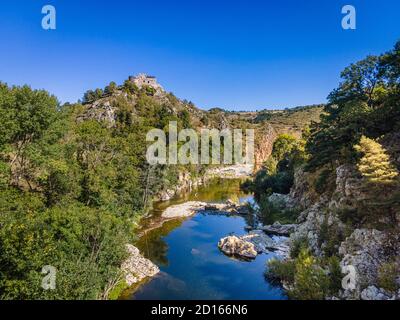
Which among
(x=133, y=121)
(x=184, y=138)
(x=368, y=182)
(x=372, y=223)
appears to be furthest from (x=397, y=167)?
(x=133, y=121)

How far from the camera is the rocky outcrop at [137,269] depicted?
88.1ft

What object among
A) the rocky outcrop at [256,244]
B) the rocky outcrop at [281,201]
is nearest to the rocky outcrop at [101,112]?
the rocky outcrop at [281,201]

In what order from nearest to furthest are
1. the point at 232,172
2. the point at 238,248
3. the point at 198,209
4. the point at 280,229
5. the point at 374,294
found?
the point at 374,294 → the point at 238,248 → the point at 280,229 → the point at 198,209 → the point at 232,172

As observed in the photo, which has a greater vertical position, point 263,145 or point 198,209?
point 263,145

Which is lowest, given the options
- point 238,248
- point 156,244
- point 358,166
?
point 156,244

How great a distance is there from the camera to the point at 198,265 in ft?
101

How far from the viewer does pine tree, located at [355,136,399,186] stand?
73.7 feet

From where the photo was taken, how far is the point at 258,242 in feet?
121

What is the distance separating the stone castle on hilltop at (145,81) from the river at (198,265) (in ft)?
255

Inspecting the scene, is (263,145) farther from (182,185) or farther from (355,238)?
(355,238)

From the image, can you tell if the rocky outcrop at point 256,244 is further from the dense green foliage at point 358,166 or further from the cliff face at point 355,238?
the dense green foliage at point 358,166

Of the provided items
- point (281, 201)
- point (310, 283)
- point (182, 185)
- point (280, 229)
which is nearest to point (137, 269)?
point (310, 283)

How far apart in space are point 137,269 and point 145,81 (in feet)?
341

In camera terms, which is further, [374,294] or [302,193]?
[302,193]
